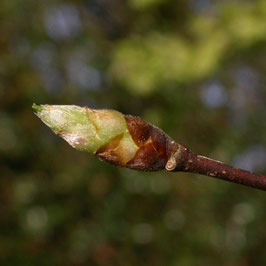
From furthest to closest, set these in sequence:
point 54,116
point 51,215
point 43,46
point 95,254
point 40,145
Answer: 1. point 43,46
2. point 40,145
3. point 51,215
4. point 95,254
5. point 54,116

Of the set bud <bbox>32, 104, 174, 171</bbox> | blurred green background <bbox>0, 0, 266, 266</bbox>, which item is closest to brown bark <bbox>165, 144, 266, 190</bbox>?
bud <bbox>32, 104, 174, 171</bbox>

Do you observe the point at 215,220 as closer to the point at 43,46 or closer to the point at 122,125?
the point at 43,46

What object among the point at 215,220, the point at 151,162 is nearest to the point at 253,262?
the point at 215,220

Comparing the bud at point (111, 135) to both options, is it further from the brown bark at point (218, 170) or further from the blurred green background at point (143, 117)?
the blurred green background at point (143, 117)

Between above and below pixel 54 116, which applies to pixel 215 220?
below

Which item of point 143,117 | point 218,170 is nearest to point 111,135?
point 218,170

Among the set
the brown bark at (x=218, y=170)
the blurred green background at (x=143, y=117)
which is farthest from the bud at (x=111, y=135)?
the blurred green background at (x=143, y=117)

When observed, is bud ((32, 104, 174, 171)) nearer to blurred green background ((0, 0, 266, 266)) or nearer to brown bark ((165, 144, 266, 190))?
brown bark ((165, 144, 266, 190))
